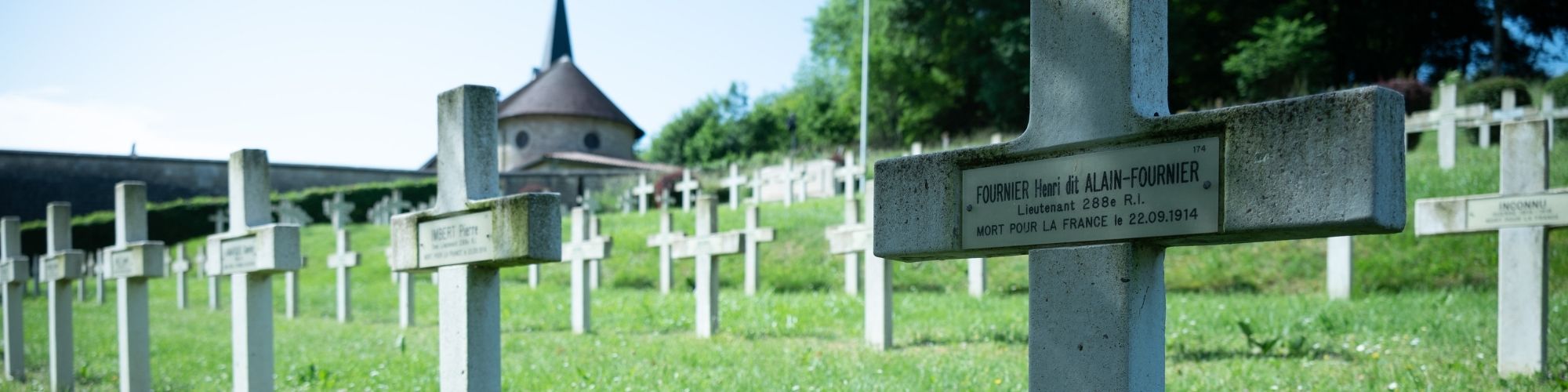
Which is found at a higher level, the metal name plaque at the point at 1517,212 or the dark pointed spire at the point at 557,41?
the dark pointed spire at the point at 557,41

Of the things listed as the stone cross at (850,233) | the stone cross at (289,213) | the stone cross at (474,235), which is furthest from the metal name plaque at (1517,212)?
the stone cross at (289,213)

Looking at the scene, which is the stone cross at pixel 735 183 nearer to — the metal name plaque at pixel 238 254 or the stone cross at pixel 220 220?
the stone cross at pixel 220 220

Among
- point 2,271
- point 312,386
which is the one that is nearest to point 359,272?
point 2,271

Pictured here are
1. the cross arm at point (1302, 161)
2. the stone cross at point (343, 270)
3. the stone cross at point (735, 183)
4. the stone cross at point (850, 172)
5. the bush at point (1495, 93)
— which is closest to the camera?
the cross arm at point (1302, 161)

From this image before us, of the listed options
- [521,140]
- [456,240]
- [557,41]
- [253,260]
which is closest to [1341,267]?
[456,240]

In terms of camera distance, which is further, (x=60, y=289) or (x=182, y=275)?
(x=182, y=275)

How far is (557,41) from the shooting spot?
6625cm

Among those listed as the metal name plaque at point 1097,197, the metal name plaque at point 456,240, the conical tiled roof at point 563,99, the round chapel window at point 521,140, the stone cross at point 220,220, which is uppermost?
the conical tiled roof at point 563,99

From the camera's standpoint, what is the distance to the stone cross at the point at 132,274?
8.13 metres

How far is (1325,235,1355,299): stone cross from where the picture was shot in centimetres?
1073

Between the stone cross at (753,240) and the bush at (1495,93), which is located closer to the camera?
the stone cross at (753,240)

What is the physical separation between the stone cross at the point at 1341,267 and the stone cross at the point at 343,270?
1088cm

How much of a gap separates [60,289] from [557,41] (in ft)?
189

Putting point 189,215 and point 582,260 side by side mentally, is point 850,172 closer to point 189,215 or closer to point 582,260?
point 582,260
